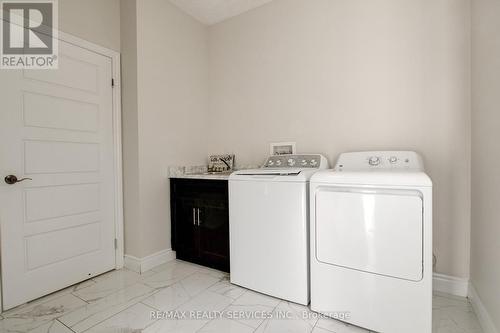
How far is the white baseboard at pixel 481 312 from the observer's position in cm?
130

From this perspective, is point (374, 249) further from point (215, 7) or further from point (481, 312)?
point (215, 7)

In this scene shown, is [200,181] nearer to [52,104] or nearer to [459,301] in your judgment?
[52,104]

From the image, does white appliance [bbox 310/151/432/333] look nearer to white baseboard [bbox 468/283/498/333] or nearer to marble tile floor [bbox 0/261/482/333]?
marble tile floor [bbox 0/261/482/333]

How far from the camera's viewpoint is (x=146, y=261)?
2.23 meters

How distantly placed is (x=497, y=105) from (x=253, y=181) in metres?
1.44

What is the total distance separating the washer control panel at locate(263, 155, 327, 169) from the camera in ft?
6.80


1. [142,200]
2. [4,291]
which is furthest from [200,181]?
[4,291]

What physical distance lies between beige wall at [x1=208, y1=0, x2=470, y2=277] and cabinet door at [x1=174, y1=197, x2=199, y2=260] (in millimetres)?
798

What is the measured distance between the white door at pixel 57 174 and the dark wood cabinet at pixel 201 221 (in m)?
0.59

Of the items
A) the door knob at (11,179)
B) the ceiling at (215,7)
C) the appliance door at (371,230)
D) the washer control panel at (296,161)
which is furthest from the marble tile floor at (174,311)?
the ceiling at (215,7)

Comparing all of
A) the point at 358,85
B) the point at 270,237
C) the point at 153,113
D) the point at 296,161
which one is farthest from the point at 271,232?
the point at 153,113

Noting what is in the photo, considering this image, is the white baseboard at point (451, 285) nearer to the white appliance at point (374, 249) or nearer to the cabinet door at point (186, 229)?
the white appliance at point (374, 249)

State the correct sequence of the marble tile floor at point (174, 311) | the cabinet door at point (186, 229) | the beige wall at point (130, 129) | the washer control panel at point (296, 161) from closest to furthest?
the marble tile floor at point (174, 311) < the washer control panel at point (296, 161) < the beige wall at point (130, 129) < the cabinet door at point (186, 229)

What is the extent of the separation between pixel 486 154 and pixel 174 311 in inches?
85.3
